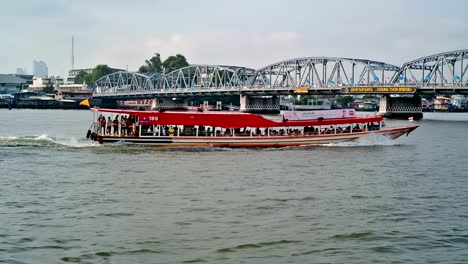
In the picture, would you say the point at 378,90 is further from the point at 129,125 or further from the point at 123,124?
the point at 123,124

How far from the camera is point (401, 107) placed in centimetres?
10831

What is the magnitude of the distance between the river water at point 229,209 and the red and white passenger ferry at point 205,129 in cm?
524

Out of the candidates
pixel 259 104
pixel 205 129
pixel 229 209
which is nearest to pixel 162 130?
pixel 205 129

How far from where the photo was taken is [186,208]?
2212 cm

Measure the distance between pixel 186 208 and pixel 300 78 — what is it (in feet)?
361

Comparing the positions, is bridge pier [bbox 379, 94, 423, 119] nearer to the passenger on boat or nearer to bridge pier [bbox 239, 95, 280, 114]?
bridge pier [bbox 239, 95, 280, 114]

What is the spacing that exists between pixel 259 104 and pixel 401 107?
38.4m

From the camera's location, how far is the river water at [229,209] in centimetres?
1708

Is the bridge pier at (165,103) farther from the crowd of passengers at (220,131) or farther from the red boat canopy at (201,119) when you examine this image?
the red boat canopy at (201,119)

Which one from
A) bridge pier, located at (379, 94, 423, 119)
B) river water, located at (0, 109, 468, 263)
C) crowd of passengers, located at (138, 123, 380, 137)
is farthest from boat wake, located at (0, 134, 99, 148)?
bridge pier, located at (379, 94, 423, 119)

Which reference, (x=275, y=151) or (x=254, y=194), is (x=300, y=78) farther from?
(x=254, y=194)

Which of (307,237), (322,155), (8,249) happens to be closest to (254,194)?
(307,237)

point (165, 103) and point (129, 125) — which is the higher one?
point (165, 103)

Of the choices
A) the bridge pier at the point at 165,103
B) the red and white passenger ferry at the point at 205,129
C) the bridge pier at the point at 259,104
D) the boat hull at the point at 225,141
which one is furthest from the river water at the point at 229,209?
the bridge pier at the point at 165,103
